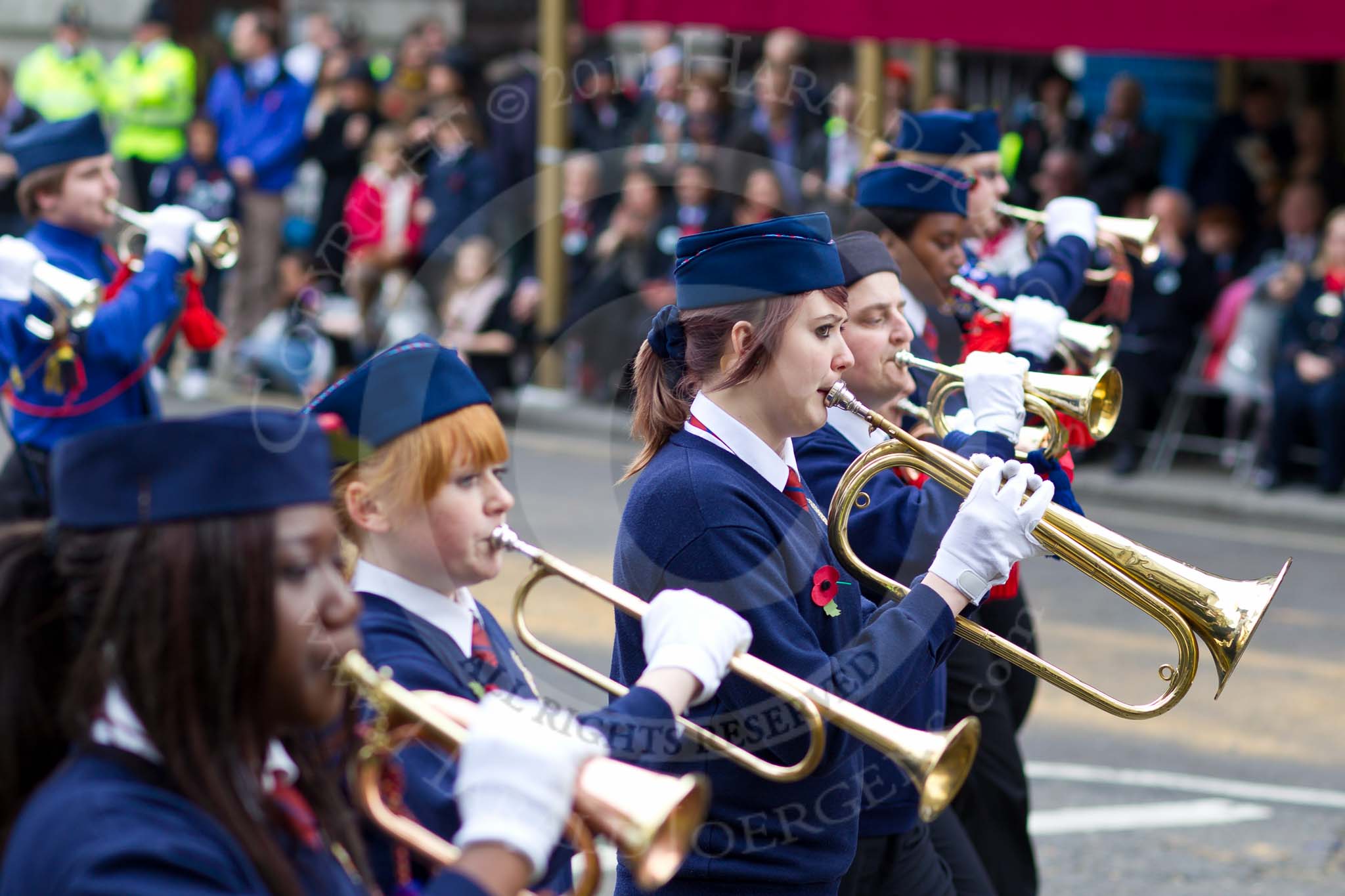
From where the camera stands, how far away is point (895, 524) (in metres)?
3.63

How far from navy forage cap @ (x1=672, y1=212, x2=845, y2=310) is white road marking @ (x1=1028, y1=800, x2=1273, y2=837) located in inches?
105

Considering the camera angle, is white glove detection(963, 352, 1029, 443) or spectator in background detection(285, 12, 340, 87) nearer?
white glove detection(963, 352, 1029, 443)

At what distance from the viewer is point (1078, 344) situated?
472cm

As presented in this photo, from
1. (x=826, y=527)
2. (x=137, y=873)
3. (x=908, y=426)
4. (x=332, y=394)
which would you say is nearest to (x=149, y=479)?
(x=137, y=873)

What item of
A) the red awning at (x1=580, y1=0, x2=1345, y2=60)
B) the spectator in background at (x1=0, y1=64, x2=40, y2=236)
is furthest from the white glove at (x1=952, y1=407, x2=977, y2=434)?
the spectator in background at (x1=0, y1=64, x2=40, y2=236)

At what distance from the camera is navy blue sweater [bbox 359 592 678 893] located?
243 centimetres

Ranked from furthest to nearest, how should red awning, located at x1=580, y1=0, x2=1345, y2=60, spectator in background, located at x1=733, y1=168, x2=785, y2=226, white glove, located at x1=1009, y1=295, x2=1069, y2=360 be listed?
spectator in background, located at x1=733, y1=168, x2=785, y2=226 → red awning, located at x1=580, y1=0, x2=1345, y2=60 → white glove, located at x1=1009, y1=295, x2=1069, y2=360

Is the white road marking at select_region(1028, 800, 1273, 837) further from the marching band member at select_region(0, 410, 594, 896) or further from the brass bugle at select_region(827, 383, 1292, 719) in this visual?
the marching band member at select_region(0, 410, 594, 896)

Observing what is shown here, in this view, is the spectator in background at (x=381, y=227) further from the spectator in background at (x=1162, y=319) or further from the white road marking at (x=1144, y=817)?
the white road marking at (x=1144, y=817)

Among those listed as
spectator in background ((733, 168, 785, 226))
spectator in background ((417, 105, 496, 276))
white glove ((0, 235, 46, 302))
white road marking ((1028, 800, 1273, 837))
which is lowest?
white road marking ((1028, 800, 1273, 837))

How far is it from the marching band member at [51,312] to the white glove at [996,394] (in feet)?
9.48

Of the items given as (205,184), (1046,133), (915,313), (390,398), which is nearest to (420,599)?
(390,398)

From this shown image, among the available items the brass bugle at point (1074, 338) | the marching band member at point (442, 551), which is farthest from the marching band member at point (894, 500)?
the marching band member at point (442, 551)

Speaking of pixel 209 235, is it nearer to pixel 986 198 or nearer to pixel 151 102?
pixel 986 198
